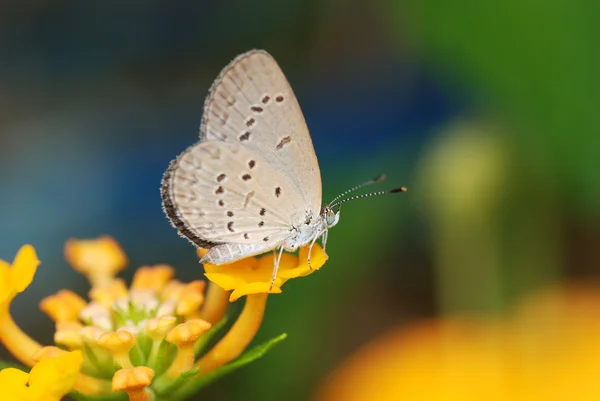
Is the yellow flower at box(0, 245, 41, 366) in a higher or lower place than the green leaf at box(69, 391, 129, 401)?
higher

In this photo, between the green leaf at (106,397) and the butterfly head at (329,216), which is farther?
the butterfly head at (329,216)

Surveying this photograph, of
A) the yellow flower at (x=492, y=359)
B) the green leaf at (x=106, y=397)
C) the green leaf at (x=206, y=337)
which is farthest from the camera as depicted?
the yellow flower at (x=492, y=359)

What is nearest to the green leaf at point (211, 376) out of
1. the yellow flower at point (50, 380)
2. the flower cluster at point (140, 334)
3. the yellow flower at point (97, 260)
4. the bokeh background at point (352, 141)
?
the flower cluster at point (140, 334)

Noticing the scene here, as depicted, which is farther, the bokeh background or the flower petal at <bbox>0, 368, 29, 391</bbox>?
the bokeh background

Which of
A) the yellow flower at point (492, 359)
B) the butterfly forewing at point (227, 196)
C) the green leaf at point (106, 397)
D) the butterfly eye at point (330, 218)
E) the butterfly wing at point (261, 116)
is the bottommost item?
the yellow flower at point (492, 359)

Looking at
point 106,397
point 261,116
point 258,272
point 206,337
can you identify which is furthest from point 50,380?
point 261,116

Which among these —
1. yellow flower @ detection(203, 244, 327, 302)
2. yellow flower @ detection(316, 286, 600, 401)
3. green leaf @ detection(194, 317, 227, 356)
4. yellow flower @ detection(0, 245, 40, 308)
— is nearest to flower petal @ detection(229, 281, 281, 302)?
yellow flower @ detection(203, 244, 327, 302)

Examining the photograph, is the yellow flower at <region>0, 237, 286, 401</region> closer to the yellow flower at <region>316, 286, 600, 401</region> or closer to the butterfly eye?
the butterfly eye

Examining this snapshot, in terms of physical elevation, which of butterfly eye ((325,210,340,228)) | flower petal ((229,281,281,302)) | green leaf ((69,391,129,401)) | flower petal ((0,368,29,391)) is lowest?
green leaf ((69,391,129,401))

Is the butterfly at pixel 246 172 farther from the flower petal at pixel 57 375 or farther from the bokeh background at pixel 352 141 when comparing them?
the bokeh background at pixel 352 141
